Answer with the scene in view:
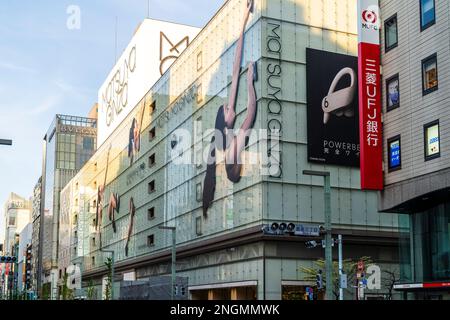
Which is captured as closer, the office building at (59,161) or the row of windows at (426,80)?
the row of windows at (426,80)

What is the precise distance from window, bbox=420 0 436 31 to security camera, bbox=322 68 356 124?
60.7 feet

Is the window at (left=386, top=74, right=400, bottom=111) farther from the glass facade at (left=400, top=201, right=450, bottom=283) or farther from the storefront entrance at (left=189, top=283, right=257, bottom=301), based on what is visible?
the storefront entrance at (left=189, top=283, right=257, bottom=301)

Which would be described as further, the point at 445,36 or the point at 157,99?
the point at 157,99

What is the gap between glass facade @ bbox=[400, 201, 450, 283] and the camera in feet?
122

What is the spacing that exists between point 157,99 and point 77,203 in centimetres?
6478

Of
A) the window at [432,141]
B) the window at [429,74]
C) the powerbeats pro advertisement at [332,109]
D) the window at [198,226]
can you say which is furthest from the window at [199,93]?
the window at [432,141]

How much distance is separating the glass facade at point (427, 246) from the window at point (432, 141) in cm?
276

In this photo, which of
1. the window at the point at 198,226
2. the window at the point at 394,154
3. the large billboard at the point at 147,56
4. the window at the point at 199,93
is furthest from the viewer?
the large billboard at the point at 147,56

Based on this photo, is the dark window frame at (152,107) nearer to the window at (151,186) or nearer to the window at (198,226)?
the window at (151,186)

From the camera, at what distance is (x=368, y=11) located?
143 ft

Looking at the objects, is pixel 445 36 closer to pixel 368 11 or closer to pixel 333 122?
pixel 368 11

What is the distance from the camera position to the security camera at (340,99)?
5775 centimetres

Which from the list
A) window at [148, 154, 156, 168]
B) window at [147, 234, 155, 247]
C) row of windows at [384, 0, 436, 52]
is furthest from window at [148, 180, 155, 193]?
row of windows at [384, 0, 436, 52]
